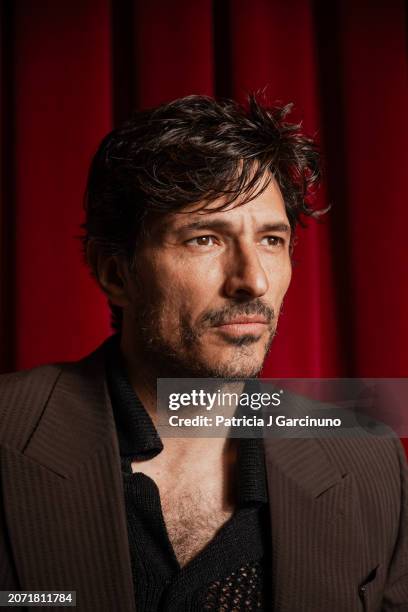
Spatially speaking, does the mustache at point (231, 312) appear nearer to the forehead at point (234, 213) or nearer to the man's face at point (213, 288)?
the man's face at point (213, 288)

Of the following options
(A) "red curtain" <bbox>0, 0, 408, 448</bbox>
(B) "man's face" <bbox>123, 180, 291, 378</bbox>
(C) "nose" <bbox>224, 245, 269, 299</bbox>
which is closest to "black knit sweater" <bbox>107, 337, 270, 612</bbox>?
(B) "man's face" <bbox>123, 180, 291, 378</bbox>

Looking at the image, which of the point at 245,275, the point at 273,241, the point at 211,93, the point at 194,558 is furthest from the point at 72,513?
the point at 211,93

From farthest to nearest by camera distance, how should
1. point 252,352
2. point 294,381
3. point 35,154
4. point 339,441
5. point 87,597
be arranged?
point 35,154, point 294,381, point 339,441, point 252,352, point 87,597

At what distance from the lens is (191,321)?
94 centimetres

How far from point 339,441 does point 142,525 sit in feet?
1.19

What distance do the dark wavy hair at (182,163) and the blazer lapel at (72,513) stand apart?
1.02 ft

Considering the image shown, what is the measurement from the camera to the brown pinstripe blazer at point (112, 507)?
820 millimetres

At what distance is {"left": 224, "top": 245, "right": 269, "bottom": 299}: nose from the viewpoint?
2.93 feet

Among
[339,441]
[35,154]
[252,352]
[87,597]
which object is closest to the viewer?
[87,597]

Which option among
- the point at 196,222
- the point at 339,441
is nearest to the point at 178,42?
the point at 196,222

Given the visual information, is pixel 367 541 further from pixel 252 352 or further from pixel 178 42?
pixel 178 42

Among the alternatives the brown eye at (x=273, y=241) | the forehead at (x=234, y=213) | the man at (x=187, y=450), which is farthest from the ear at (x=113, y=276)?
the brown eye at (x=273, y=241)

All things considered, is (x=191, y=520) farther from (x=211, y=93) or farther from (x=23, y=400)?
(x=211, y=93)

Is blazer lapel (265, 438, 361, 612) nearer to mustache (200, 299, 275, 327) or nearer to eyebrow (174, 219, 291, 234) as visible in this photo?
mustache (200, 299, 275, 327)
